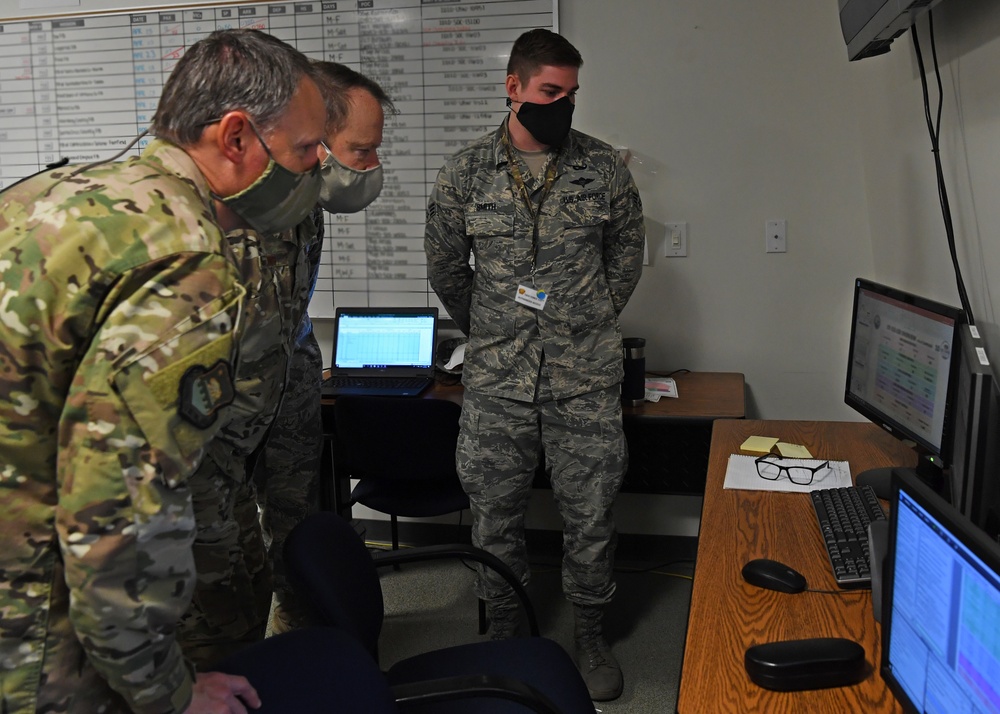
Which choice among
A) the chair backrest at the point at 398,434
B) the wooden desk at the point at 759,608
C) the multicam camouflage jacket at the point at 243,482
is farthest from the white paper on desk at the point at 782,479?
the multicam camouflage jacket at the point at 243,482

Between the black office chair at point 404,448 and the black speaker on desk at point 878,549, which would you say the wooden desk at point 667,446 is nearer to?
the black office chair at point 404,448

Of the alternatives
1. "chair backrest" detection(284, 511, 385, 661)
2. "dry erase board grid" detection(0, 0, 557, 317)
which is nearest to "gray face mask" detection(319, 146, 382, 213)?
"chair backrest" detection(284, 511, 385, 661)

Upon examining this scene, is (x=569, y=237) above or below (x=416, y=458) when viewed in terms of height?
above

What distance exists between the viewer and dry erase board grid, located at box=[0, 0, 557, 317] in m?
2.93

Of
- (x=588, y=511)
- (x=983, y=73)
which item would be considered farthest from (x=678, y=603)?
(x=983, y=73)

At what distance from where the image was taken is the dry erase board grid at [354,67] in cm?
293

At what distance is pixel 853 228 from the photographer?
2.76 meters

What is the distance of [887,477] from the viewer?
172 cm

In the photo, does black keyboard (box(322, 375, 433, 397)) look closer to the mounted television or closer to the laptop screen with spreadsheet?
the laptop screen with spreadsheet

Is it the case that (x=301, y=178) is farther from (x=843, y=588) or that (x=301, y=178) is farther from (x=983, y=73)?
(x=983, y=73)

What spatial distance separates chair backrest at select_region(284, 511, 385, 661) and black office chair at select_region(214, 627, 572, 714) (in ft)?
0.23

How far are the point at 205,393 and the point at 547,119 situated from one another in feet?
4.60

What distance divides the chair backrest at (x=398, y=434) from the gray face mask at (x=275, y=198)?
48.0 inches

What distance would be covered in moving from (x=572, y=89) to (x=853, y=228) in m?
1.17
